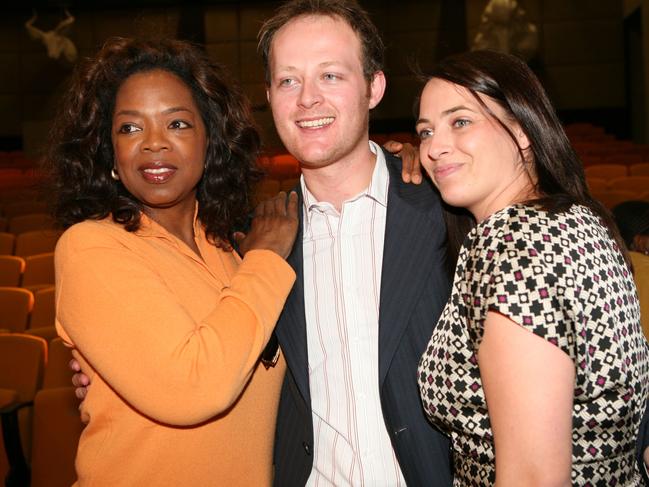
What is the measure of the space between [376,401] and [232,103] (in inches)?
36.6

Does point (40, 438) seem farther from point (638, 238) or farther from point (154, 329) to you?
point (638, 238)

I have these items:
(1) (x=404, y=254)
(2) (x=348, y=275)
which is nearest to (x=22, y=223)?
(2) (x=348, y=275)

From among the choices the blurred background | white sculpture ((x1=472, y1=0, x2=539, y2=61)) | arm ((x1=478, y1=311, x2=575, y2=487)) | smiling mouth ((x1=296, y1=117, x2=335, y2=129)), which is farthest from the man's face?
the blurred background

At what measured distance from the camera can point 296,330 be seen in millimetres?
1815

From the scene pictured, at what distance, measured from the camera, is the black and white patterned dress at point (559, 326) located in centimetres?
122

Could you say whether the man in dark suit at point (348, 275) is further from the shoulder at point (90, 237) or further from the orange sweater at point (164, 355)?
the shoulder at point (90, 237)

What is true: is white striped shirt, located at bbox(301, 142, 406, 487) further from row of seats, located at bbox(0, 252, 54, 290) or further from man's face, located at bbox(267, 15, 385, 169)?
row of seats, located at bbox(0, 252, 54, 290)

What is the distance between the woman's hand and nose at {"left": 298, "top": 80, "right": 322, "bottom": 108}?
265 mm

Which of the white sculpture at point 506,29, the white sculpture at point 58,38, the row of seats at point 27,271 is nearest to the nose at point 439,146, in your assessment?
the row of seats at point 27,271

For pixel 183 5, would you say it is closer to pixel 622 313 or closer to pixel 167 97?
pixel 167 97

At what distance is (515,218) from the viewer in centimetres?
130

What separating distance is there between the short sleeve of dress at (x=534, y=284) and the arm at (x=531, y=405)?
0.02m

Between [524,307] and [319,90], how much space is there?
0.93m

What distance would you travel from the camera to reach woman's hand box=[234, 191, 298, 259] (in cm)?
180
